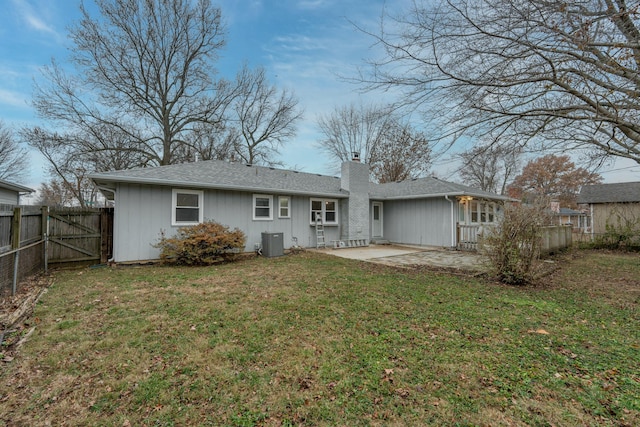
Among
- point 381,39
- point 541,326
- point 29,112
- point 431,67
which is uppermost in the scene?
point 29,112

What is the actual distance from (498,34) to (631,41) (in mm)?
2061

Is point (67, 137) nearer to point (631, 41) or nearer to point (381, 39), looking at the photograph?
point (381, 39)

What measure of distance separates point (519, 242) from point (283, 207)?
27.4 ft

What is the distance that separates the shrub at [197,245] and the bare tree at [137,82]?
11353mm

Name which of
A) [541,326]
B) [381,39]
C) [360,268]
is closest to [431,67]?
[381,39]

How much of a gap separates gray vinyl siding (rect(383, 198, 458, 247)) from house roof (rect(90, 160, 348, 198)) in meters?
3.32

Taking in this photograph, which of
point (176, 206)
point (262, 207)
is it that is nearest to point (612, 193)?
point (262, 207)

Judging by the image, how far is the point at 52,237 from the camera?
7.81 meters

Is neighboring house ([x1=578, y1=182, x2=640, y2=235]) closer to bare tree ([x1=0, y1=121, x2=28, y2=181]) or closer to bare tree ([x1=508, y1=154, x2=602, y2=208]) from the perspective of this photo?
bare tree ([x1=508, y1=154, x2=602, y2=208])

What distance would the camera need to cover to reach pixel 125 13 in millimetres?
Result: 15750

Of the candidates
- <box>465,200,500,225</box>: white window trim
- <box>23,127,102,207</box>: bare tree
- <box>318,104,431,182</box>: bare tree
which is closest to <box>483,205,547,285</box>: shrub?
<box>465,200,500,225</box>: white window trim

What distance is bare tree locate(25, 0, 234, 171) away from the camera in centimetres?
1554

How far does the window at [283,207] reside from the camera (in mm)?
11905

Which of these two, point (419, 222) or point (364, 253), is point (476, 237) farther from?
point (364, 253)
